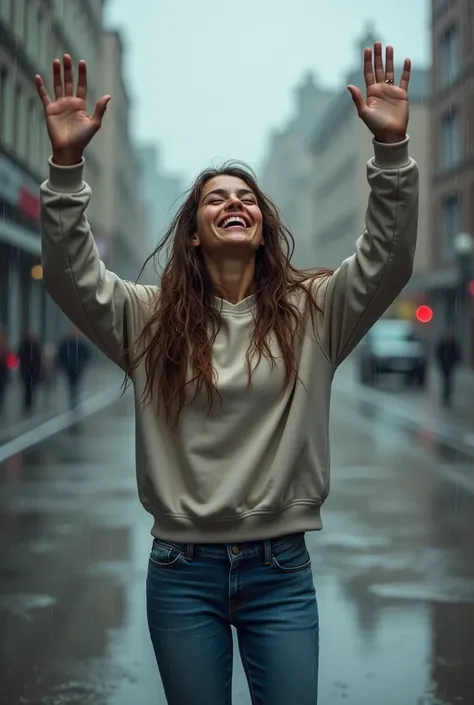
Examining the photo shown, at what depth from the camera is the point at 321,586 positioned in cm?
693

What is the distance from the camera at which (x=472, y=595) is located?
21.8 feet

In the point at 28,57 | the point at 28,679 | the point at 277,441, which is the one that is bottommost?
the point at 28,679

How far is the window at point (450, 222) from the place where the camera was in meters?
44.3

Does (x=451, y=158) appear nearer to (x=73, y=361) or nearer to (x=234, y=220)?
(x=73, y=361)

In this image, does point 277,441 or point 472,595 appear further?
point 472,595

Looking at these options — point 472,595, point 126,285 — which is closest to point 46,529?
point 472,595

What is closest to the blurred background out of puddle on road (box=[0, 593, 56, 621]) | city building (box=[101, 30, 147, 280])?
puddle on road (box=[0, 593, 56, 621])

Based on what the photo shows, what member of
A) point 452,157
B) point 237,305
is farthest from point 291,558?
point 452,157

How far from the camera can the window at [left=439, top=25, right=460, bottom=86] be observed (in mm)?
43812

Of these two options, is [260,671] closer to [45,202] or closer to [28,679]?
[45,202]

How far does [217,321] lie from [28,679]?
287 centimetres

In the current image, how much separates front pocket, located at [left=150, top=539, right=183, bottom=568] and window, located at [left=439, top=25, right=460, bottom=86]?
43319 millimetres

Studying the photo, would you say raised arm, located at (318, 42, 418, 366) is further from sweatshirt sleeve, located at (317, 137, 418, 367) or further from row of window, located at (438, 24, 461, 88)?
row of window, located at (438, 24, 461, 88)

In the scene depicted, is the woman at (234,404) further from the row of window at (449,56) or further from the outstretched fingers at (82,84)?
the row of window at (449,56)
